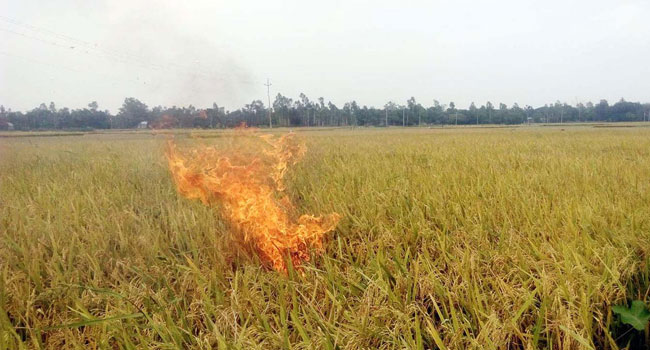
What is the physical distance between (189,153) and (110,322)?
548 cm

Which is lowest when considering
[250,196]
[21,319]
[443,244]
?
[21,319]

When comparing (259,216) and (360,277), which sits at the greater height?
(259,216)

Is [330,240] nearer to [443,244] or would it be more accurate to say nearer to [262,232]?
[262,232]

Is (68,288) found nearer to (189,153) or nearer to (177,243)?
(177,243)

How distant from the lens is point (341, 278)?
2.13 meters

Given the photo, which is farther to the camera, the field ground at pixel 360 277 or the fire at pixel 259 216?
the fire at pixel 259 216

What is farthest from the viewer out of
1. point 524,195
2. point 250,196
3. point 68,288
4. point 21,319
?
point 524,195

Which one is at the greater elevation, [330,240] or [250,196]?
[250,196]

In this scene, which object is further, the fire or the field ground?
the fire

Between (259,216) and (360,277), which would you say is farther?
(259,216)

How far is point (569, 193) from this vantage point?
3.53 meters

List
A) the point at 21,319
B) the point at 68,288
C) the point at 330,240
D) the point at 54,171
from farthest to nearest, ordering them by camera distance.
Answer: the point at 54,171
the point at 330,240
the point at 68,288
the point at 21,319

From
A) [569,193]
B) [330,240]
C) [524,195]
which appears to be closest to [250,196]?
[330,240]

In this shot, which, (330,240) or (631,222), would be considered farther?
(330,240)
